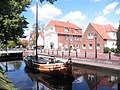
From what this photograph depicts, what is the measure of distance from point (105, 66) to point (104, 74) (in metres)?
2.60

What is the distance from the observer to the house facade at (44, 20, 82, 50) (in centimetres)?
6694

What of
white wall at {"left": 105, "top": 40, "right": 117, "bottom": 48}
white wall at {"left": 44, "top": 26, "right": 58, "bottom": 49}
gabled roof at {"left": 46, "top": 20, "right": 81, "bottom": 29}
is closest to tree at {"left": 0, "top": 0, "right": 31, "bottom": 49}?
white wall at {"left": 105, "top": 40, "right": 117, "bottom": 48}

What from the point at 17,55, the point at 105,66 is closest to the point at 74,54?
the point at 105,66

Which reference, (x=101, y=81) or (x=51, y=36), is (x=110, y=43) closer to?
(x=51, y=36)

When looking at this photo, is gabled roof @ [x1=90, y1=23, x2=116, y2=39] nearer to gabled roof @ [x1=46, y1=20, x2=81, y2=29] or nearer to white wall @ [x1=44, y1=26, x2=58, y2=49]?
white wall @ [x1=44, y1=26, x2=58, y2=49]

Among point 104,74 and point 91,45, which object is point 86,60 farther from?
point 91,45

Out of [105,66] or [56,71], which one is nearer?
[56,71]

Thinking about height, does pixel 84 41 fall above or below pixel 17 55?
above

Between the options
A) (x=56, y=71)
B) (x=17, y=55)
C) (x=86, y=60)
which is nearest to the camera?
(x=56, y=71)

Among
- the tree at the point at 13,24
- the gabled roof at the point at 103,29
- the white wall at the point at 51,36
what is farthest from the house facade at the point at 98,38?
the tree at the point at 13,24

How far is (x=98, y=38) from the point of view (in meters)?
51.5

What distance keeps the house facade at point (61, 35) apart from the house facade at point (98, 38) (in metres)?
13.6

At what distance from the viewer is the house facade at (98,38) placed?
5105 centimetres

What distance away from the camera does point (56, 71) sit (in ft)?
78.0
